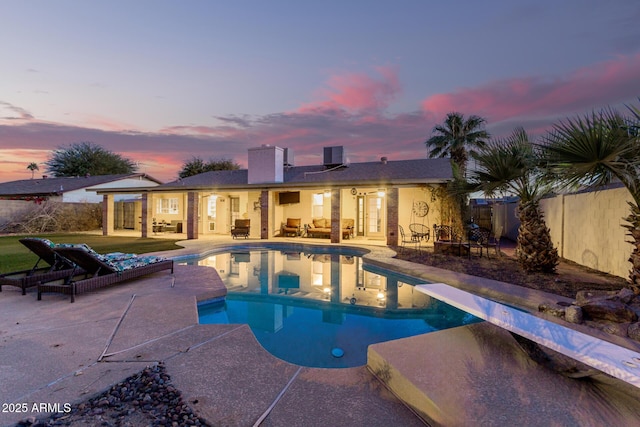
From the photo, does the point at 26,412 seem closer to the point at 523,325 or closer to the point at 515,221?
the point at 523,325

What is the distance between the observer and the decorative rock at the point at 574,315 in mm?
4336

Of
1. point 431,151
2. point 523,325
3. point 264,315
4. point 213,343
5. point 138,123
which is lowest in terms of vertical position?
point 264,315

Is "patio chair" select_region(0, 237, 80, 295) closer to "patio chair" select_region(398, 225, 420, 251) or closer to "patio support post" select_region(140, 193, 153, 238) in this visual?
"patio chair" select_region(398, 225, 420, 251)

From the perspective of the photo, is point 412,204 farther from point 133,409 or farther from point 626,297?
point 133,409

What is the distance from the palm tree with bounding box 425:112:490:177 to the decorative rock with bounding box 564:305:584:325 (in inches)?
591

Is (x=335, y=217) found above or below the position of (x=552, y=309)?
above

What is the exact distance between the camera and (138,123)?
18641 millimetres

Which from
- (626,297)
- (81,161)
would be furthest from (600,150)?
(81,161)

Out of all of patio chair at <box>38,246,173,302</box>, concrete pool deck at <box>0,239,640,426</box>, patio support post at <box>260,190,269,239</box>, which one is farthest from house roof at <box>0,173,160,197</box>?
concrete pool deck at <box>0,239,640,426</box>

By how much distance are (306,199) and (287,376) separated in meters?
15.8

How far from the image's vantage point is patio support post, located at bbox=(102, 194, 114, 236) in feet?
62.4

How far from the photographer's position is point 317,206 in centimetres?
1856

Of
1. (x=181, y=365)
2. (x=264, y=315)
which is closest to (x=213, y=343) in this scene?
(x=181, y=365)

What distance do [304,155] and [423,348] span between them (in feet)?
77.9
